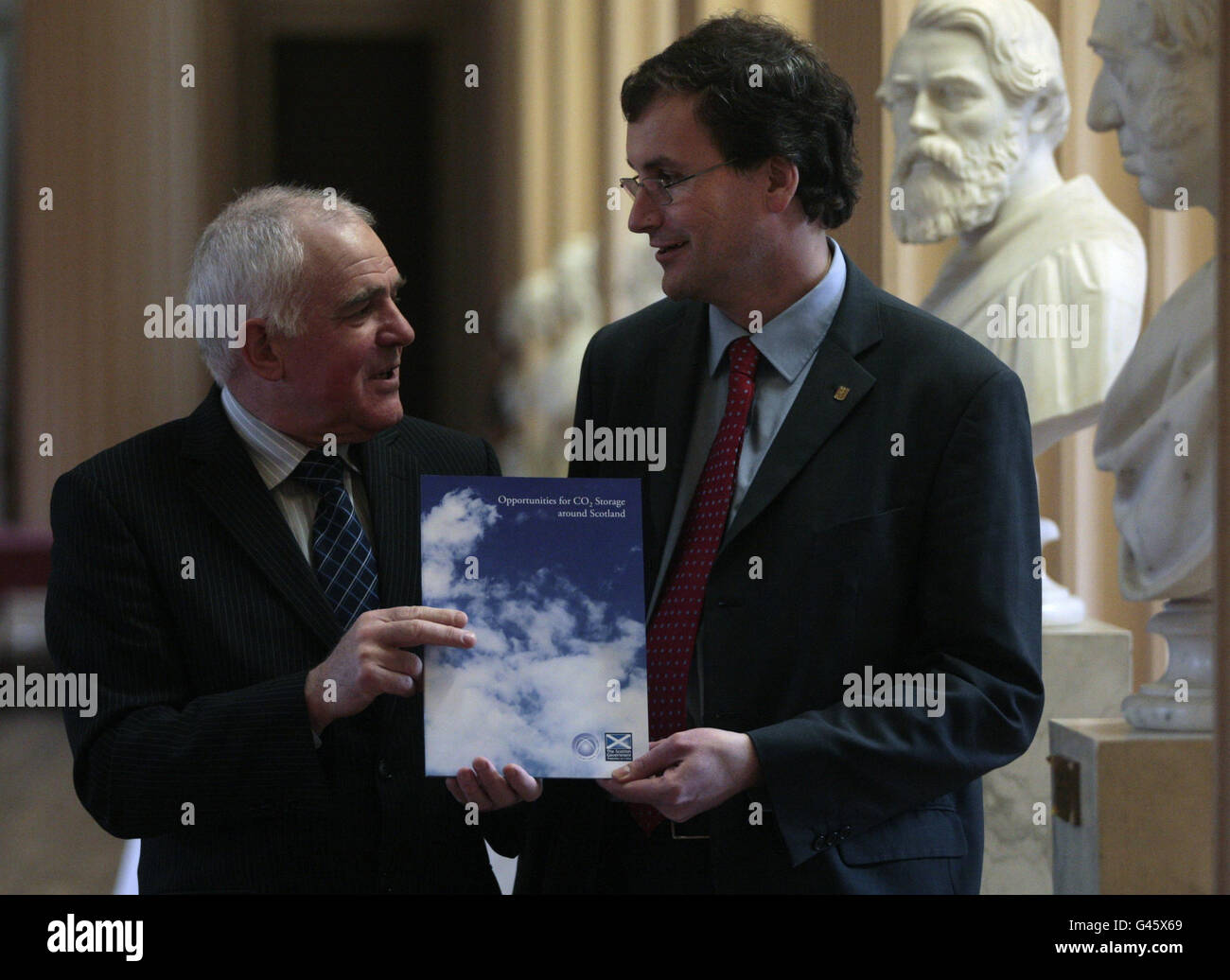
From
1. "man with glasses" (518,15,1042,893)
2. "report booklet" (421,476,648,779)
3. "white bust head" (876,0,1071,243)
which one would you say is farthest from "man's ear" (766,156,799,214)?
"white bust head" (876,0,1071,243)

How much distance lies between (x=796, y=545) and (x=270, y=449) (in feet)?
3.01

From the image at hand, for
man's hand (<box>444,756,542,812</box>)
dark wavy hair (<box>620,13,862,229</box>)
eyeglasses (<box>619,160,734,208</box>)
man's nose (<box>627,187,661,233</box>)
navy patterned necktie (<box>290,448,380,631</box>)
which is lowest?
man's hand (<box>444,756,542,812</box>)

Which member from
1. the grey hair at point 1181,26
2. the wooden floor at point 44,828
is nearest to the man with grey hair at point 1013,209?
the grey hair at point 1181,26

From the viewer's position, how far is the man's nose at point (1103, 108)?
4340 mm

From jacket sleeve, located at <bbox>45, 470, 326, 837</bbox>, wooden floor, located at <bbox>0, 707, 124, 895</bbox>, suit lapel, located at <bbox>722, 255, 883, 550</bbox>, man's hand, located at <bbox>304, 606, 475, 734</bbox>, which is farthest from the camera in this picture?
wooden floor, located at <bbox>0, 707, 124, 895</bbox>

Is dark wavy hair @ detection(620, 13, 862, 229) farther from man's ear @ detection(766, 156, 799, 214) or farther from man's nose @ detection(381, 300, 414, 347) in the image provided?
man's nose @ detection(381, 300, 414, 347)

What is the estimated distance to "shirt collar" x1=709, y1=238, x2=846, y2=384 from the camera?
9.30ft

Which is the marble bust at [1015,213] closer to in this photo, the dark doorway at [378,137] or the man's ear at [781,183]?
the man's ear at [781,183]

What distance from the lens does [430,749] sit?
2.54m

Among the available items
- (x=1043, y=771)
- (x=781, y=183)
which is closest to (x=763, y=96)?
(x=781, y=183)

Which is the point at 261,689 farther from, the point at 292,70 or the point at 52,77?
the point at 292,70

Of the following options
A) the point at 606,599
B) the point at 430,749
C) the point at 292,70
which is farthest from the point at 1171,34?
the point at 292,70

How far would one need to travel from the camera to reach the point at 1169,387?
4113mm
